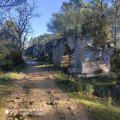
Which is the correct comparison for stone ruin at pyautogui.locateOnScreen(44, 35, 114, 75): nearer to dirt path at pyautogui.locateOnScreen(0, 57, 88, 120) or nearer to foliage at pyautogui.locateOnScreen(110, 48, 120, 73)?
foliage at pyautogui.locateOnScreen(110, 48, 120, 73)

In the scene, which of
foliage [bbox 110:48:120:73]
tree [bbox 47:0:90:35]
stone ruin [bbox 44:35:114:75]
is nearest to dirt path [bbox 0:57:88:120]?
stone ruin [bbox 44:35:114:75]

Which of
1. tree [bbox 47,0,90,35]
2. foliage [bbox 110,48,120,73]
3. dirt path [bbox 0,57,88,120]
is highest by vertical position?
tree [bbox 47,0,90,35]

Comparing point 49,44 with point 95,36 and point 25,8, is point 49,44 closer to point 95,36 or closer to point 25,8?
point 25,8

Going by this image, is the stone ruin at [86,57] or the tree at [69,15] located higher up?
the tree at [69,15]

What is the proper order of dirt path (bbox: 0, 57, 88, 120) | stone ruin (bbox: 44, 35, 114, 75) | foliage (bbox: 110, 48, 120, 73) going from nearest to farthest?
dirt path (bbox: 0, 57, 88, 120)
stone ruin (bbox: 44, 35, 114, 75)
foliage (bbox: 110, 48, 120, 73)

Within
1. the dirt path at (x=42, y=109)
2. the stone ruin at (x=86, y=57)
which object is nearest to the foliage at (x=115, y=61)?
the stone ruin at (x=86, y=57)

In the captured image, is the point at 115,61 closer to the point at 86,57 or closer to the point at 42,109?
the point at 86,57

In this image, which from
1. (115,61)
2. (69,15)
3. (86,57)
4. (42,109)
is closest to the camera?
(42,109)

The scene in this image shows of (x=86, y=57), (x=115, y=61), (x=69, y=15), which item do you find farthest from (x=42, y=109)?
(x=69, y=15)

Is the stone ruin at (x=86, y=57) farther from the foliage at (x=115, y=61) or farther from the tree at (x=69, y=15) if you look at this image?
the tree at (x=69, y=15)

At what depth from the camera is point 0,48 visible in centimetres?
1075

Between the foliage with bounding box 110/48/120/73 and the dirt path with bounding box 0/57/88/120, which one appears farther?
the foliage with bounding box 110/48/120/73

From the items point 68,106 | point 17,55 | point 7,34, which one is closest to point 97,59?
point 68,106

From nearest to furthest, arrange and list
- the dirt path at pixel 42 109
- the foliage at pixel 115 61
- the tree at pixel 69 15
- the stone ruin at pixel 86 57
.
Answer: the dirt path at pixel 42 109
the stone ruin at pixel 86 57
the foliage at pixel 115 61
the tree at pixel 69 15
